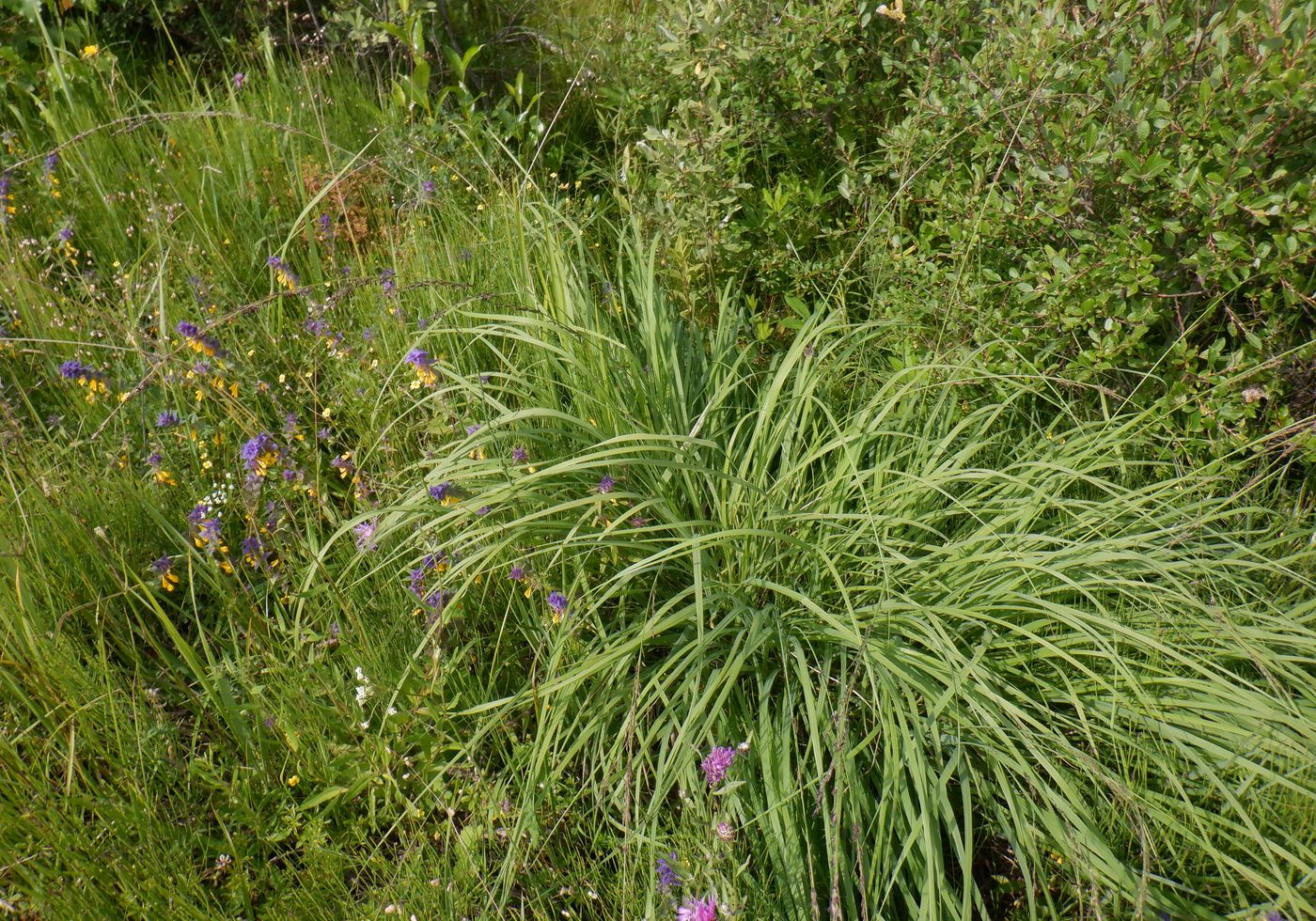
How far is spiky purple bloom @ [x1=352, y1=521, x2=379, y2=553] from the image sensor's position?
6.20ft

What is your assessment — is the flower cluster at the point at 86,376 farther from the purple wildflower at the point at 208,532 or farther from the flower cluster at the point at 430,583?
the flower cluster at the point at 430,583

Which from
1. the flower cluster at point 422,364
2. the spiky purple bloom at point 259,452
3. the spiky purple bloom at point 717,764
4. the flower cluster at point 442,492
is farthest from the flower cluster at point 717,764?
the spiky purple bloom at point 259,452

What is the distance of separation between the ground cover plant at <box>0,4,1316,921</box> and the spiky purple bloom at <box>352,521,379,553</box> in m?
0.01

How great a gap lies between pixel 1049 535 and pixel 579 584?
0.93 metres

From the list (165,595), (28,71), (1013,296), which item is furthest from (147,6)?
(1013,296)

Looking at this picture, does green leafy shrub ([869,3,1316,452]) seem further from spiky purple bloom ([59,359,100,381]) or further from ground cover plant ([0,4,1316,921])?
spiky purple bloom ([59,359,100,381])

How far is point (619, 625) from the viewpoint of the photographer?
80.5 inches

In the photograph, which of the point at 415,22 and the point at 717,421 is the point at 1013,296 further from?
the point at 415,22

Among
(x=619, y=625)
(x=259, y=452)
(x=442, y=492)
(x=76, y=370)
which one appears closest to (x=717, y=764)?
(x=619, y=625)

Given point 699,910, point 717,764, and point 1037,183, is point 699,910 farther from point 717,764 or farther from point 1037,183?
point 1037,183

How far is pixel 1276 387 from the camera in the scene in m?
2.13

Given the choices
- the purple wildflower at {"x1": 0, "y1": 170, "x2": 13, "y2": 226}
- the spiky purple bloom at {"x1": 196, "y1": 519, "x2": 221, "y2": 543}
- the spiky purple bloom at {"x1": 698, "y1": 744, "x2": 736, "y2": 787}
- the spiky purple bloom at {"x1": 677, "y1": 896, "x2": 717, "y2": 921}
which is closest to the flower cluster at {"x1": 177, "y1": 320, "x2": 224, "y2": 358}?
the spiky purple bloom at {"x1": 196, "y1": 519, "x2": 221, "y2": 543}

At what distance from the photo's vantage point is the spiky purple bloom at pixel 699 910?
1.38 m

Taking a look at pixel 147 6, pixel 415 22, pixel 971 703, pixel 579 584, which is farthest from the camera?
pixel 147 6
